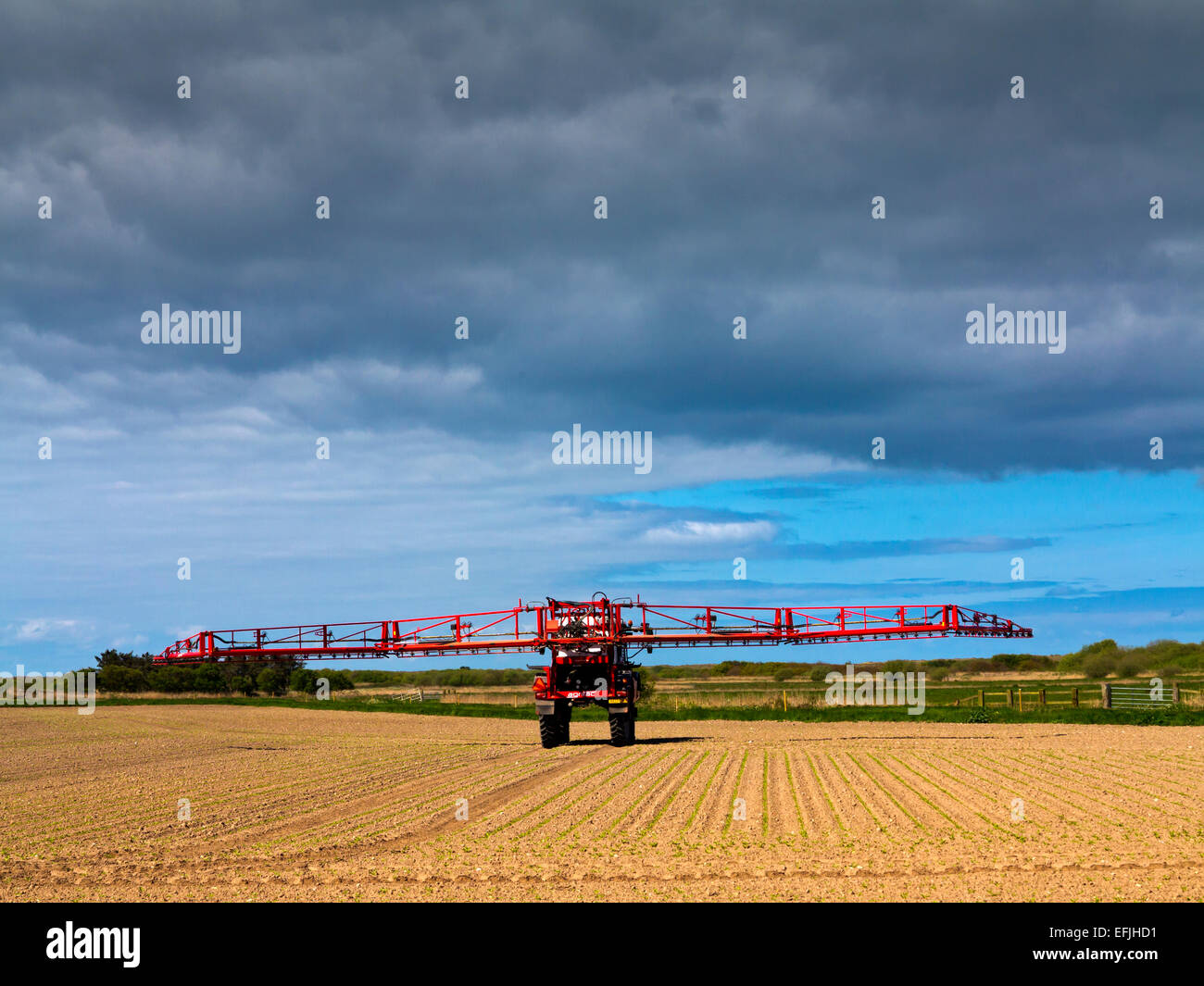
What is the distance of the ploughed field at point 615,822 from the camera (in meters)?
14.9

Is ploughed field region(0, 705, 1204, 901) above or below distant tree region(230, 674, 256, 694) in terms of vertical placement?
above

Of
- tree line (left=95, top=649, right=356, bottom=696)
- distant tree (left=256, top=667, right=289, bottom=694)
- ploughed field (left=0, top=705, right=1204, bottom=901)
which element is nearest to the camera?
ploughed field (left=0, top=705, right=1204, bottom=901)

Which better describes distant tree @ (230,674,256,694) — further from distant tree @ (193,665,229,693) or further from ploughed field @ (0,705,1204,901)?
ploughed field @ (0,705,1204,901)

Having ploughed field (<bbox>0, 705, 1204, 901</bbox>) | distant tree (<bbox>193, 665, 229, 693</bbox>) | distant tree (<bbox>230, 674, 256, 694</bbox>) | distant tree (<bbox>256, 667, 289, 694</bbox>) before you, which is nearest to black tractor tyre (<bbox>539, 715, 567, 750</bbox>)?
ploughed field (<bbox>0, 705, 1204, 901</bbox>)

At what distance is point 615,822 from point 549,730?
19.3 meters

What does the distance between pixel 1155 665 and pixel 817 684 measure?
34069 millimetres

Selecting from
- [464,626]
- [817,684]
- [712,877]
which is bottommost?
[817,684]

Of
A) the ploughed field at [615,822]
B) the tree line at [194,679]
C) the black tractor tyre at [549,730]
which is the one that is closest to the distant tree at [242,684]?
the tree line at [194,679]

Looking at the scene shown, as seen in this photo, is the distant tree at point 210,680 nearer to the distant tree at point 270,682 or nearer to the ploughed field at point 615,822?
the distant tree at point 270,682

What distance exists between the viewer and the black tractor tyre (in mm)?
39562

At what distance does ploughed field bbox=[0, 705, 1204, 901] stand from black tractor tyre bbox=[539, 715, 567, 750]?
1.07 meters
